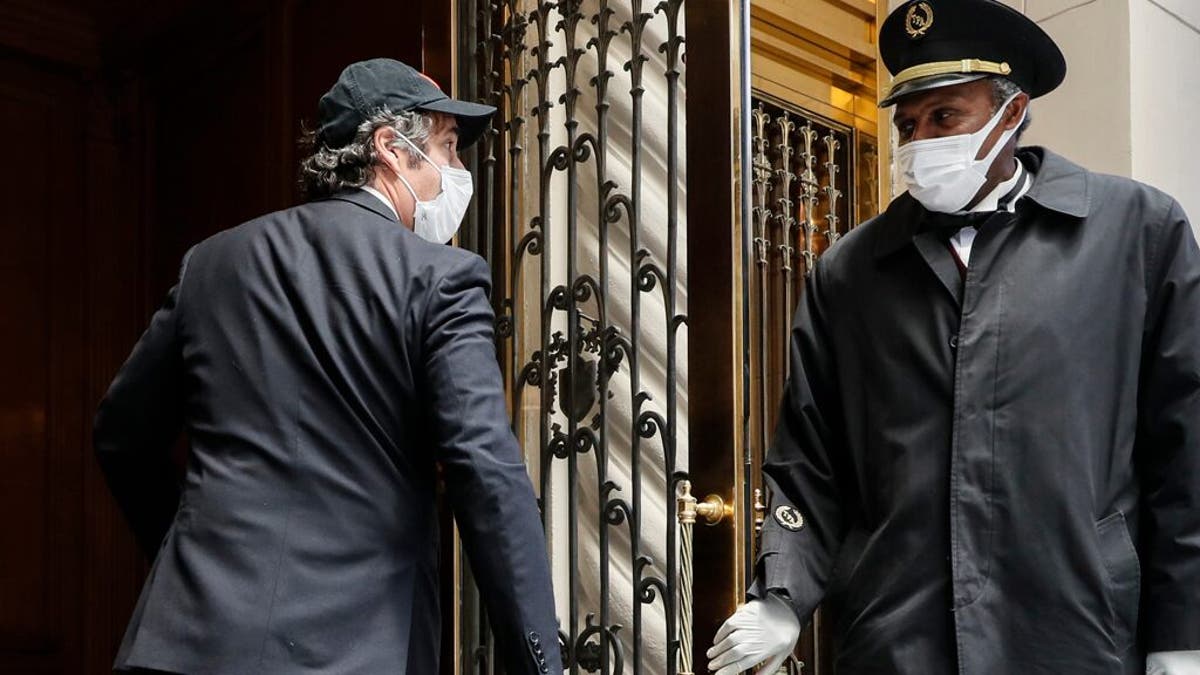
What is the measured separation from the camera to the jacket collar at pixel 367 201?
2643 mm

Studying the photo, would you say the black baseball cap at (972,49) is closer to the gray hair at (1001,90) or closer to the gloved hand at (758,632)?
the gray hair at (1001,90)

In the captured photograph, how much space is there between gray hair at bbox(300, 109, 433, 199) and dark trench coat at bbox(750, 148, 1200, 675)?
2.79ft

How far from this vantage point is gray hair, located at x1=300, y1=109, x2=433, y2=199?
2.73 m

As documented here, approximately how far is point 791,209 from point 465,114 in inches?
70.6

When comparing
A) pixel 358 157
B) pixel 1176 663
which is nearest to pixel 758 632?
pixel 1176 663

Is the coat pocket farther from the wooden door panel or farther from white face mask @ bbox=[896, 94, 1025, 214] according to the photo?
the wooden door panel

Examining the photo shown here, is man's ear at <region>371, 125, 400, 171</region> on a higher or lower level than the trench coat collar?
higher

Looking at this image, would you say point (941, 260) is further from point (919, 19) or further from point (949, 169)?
point (919, 19)

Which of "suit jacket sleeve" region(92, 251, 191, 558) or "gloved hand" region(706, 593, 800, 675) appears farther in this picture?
"suit jacket sleeve" region(92, 251, 191, 558)

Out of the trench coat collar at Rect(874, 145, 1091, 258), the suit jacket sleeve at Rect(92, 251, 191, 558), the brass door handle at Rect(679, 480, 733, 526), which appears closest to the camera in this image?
the trench coat collar at Rect(874, 145, 1091, 258)

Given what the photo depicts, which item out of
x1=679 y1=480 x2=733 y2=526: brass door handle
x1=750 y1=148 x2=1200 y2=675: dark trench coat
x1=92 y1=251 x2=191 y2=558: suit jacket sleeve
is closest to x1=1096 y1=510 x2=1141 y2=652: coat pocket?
x1=750 y1=148 x2=1200 y2=675: dark trench coat

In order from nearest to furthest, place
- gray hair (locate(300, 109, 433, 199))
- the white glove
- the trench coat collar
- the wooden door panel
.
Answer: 1. the white glove
2. the trench coat collar
3. gray hair (locate(300, 109, 433, 199))
4. the wooden door panel

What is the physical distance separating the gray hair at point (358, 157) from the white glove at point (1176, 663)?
1436 mm

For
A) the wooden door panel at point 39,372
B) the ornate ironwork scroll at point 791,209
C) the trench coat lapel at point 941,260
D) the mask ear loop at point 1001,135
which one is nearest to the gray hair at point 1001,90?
the mask ear loop at point 1001,135
